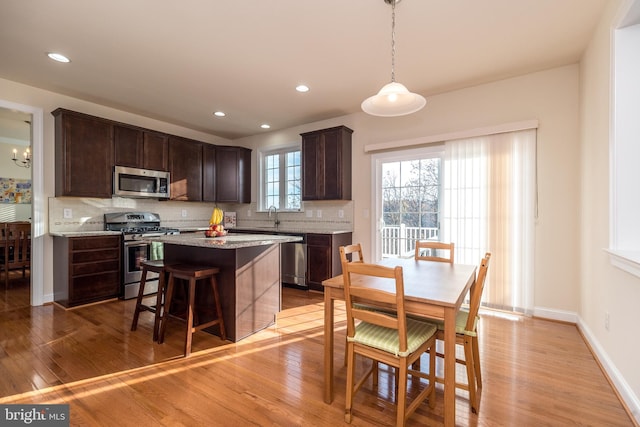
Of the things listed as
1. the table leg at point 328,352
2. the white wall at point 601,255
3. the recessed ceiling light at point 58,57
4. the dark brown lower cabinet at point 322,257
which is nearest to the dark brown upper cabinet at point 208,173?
the dark brown lower cabinet at point 322,257

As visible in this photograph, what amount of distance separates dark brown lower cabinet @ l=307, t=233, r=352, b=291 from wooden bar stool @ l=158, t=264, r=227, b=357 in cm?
177

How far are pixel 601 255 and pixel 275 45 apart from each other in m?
3.21

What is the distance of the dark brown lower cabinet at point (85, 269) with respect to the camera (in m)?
3.47

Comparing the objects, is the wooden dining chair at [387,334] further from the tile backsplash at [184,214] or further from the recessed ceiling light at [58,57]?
the recessed ceiling light at [58,57]

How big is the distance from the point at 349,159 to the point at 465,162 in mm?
1622

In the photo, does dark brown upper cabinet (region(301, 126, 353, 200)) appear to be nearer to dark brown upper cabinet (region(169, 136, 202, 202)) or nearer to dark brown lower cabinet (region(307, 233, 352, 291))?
dark brown lower cabinet (region(307, 233, 352, 291))

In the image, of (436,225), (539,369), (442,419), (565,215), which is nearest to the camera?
(442,419)

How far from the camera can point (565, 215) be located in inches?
120

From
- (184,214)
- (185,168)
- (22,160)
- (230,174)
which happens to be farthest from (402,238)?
(22,160)

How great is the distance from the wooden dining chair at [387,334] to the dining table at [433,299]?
3.8 inches

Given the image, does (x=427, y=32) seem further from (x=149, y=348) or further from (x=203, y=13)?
(x=149, y=348)

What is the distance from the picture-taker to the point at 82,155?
3740mm

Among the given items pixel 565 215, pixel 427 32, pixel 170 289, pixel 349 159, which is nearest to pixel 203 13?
pixel 427 32

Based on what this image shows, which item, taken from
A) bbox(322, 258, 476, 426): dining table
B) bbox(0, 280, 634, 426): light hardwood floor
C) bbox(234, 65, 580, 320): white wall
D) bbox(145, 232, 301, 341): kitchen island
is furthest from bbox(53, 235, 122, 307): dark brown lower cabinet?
bbox(234, 65, 580, 320): white wall
